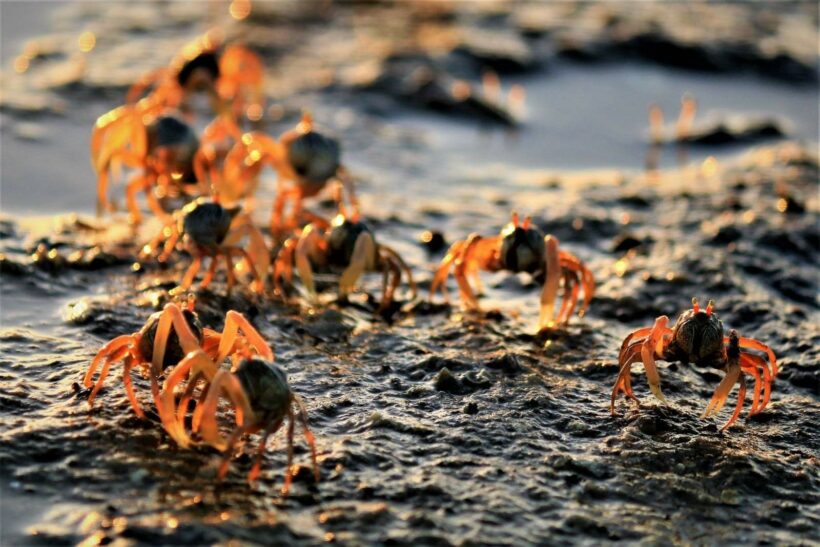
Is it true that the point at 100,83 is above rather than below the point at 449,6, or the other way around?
below

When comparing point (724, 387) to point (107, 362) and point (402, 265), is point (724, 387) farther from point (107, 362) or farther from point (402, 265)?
point (107, 362)

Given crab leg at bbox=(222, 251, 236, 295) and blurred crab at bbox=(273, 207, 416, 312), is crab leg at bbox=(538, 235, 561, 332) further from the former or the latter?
crab leg at bbox=(222, 251, 236, 295)

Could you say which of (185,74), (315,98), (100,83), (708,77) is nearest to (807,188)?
(708,77)

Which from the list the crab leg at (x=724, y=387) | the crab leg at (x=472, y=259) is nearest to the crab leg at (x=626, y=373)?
the crab leg at (x=724, y=387)

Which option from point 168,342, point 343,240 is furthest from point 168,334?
point 343,240

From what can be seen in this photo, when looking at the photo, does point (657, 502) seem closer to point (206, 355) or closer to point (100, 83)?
point (206, 355)
